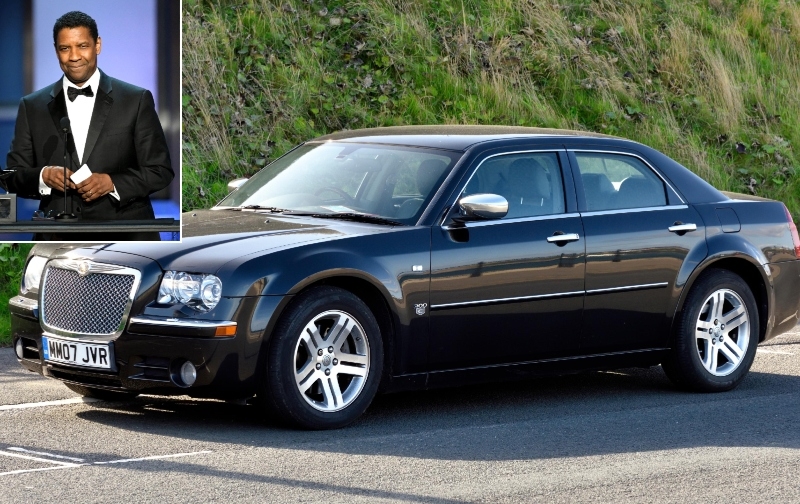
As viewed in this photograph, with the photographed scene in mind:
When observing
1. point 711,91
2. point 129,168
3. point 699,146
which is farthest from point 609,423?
point 711,91

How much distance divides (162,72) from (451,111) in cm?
1171

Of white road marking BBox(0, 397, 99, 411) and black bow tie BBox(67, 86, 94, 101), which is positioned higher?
black bow tie BBox(67, 86, 94, 101)

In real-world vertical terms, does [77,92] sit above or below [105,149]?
above

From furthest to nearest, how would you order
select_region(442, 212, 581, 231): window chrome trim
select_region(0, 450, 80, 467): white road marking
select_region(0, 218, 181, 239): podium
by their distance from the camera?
select_region(442, 212, 581, 231): window chrome trim < select_region(0, 450, 80, 467): white road marking < select_region(0, 218, 181, 239): podium

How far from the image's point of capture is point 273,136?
16484 mm

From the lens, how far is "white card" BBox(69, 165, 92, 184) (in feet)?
21.0

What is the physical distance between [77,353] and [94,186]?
136cm

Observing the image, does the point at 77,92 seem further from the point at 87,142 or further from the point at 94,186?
the point at 94,186

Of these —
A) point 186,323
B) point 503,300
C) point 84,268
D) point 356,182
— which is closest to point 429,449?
point 503,300

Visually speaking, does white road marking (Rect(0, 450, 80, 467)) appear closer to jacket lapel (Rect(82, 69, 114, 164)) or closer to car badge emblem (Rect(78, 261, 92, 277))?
car badge emblem (Rect(78, 261, 92, 277))

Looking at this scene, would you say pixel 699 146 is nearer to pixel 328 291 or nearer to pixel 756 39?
pixel 756 39

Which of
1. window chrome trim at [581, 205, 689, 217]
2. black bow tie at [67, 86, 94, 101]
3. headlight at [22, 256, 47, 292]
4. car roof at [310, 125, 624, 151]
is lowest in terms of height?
headlight at [22, 256, 47, 292]

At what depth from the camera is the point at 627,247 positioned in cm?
869

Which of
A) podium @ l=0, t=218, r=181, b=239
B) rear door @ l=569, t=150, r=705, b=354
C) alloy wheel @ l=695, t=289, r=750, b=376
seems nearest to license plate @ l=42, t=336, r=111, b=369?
podium @ l=0, t=218, r=181, b=239
